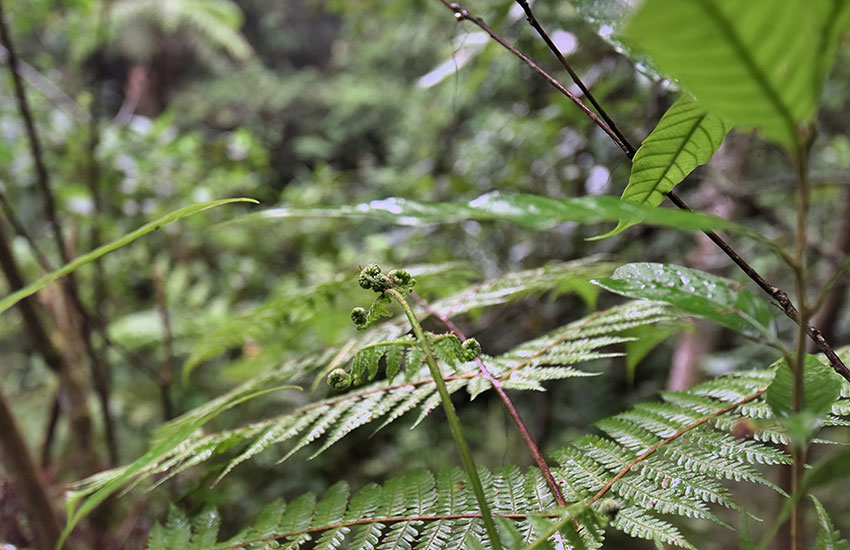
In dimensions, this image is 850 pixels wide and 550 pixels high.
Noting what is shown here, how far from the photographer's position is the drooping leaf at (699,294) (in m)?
0.30

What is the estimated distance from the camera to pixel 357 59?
7.14 m

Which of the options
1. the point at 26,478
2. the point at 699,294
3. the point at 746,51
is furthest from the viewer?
the point at 26,478

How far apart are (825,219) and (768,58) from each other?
2.50 m

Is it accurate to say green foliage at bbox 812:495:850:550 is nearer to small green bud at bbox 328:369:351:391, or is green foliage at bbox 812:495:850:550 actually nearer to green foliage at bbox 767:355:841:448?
green foliage at bbox 767:355:841:448

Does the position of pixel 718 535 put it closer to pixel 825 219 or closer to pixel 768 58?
pixel 825 219

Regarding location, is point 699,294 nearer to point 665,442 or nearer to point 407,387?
point 665,442

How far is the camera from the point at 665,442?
44cm

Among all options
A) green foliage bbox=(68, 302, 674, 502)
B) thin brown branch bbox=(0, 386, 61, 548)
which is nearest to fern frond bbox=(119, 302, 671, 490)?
green foliage bbox=(68, 302, 674, 502)

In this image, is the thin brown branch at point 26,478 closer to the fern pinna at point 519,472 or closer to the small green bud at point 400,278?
the fern pinna at point 519,472

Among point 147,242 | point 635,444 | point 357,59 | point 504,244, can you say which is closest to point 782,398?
point 635,444

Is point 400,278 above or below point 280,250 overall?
below

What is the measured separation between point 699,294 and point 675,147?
13cm

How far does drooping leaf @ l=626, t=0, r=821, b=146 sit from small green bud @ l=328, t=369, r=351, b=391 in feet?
0.99

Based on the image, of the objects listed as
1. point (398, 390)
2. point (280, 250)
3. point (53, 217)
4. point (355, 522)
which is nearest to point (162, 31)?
point (280, 250)
